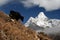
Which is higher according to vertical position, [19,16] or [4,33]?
[19,16]

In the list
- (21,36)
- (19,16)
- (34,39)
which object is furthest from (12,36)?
(19,16)

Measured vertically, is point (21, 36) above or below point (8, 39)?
above

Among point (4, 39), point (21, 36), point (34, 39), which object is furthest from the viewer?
point (34, 39)

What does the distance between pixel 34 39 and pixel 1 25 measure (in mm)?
6754

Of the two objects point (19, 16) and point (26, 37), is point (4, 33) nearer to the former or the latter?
point (26, 37)

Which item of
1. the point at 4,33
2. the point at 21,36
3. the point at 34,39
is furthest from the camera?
the point at 34,39

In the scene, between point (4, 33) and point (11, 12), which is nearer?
point (4, 33)

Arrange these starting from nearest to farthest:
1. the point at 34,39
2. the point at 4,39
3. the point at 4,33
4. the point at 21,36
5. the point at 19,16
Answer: the point at 4,39 → the point at 4,33 → the point at 21,36 → the point at 34,39 → the point at 19,16

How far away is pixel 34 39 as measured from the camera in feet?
113

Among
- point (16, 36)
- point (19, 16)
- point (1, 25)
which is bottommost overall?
point (16, 36)

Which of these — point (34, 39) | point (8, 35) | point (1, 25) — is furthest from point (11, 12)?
point (8, 35)

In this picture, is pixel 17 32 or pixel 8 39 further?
pixel 17 32

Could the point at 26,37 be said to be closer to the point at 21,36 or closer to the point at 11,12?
the point at 21,36

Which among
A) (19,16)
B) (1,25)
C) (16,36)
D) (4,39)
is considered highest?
(19,16)
